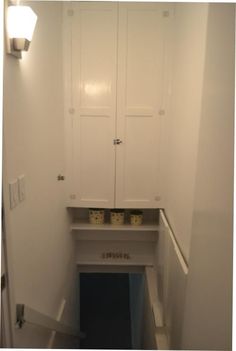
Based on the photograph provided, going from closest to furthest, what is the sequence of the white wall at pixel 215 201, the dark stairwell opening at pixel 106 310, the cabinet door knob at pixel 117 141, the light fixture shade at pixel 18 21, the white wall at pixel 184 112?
the white wall at pixel 215 201
the light fixture shade at pixel 18 21
the white wall at pixel 184 112
the cabinet door knob at pixel 117 141
the dark stairwell opening at pixel 106 310

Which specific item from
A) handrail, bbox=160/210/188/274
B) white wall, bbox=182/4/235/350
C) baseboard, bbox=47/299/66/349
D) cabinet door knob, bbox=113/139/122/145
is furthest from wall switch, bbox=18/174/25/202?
cabinet door knob, bbox=113/139/122/145

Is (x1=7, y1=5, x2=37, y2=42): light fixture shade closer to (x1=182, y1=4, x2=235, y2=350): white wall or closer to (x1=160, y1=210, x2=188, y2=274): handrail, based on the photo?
(x1=182, y1=4, x2=235, y2=350): white wall

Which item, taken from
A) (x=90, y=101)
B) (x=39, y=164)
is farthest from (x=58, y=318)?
(x=90, y=101)

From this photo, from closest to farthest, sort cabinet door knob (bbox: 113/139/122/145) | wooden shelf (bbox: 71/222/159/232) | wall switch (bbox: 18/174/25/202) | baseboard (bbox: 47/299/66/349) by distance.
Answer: wall switch (bbox: 18/174/25/202) < baseboard (bbox: 47/299/66/349) < cabinet door knob (bbox: 113/139/122/145) < wooden shelf (bbox: 71/222/159/232)

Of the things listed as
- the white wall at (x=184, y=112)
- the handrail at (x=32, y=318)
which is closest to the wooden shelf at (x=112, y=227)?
the white wall at (x=184, y=112)

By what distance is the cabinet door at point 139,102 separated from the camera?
2.57 metres

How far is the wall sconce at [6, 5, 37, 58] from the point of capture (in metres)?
1.25

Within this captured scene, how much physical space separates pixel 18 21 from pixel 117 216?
209 cm

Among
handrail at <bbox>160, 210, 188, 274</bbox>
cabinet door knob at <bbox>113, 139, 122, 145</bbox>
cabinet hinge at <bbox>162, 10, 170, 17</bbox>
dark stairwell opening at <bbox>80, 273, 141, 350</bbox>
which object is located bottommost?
dark stairwell opening at <bbox>80, 273, 141, 350</bbox>

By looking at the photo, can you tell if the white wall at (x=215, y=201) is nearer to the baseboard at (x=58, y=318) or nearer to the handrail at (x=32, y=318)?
the handrail at (x=32, y=318)

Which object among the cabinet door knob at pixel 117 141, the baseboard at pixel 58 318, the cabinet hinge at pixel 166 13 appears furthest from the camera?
the cabinet door knob at pixel 117 141

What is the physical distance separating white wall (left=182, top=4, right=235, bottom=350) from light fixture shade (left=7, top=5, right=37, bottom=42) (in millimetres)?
762

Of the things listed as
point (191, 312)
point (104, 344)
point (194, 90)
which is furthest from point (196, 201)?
point (104, 344)

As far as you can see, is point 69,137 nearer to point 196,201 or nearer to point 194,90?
point 194,90
